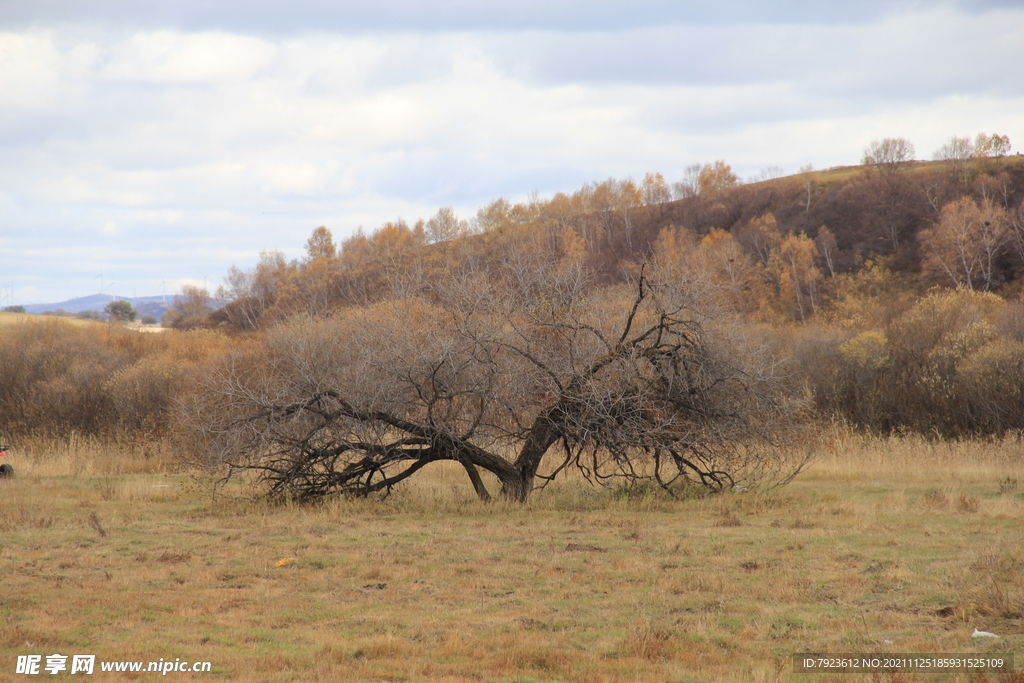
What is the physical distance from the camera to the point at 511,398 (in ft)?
42.6

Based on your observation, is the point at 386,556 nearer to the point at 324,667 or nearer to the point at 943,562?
the point at 324,667

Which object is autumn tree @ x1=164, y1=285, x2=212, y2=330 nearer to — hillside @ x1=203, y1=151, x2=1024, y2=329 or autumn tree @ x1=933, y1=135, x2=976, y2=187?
hillside @ x1=203, y1=151, x2=1024, y2=329

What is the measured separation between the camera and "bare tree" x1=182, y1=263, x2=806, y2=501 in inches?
491

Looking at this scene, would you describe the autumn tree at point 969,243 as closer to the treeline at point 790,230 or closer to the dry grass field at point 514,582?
the treeline at point 790,230

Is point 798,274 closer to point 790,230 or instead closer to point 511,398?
point 790,230

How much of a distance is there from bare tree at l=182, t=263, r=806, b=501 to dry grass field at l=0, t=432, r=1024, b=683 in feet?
2.84

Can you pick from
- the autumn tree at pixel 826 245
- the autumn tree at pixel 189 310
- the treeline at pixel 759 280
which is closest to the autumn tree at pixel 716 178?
the treeline at pixel 759 280

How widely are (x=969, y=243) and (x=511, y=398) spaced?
61243 mm

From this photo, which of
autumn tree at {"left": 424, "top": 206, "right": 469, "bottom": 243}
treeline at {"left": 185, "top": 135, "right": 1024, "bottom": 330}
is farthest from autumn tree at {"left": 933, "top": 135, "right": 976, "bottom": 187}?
autumn tree at {"left": 424, "top": 206, "right": 469, "bottom": 243}

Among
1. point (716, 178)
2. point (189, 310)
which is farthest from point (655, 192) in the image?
point (189, 310)

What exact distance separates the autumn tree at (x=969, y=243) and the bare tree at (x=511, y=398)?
5495 cm

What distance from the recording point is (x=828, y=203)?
3290 inches

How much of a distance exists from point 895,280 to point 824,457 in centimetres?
5557

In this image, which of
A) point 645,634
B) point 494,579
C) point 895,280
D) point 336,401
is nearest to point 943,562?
point 645,634
